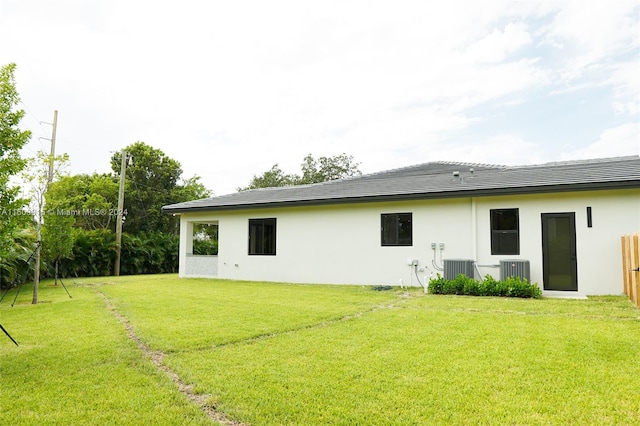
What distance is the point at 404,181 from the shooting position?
1406 cm

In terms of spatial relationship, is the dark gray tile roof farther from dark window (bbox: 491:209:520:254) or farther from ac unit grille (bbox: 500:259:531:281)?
ac unit grille (bbox: 500:259:531:281)

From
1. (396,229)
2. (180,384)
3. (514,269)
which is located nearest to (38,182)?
(180,384)

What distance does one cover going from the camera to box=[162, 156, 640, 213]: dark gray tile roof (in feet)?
31.9

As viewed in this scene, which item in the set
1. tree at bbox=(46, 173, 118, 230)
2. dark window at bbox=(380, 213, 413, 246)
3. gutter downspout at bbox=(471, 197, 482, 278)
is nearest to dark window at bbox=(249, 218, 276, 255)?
dark window at bbox=(380, 213, 413, 246)

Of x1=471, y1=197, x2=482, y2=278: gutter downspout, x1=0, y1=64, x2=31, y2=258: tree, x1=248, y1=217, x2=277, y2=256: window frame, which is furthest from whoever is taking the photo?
x1=248, y1=217, x2=277, y2=256: window frame

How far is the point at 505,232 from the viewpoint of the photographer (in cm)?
1053

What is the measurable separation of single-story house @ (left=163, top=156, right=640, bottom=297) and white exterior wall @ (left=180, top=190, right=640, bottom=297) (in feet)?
0.09

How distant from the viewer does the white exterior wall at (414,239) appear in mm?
9414

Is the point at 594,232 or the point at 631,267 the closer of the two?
the point at 631,267

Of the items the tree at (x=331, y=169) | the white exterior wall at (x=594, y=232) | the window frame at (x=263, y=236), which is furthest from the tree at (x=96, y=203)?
the white exterior wall at (x=594, y=232)

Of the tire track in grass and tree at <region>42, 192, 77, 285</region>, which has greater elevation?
tree at <region>42, 192, 77, 285</region>

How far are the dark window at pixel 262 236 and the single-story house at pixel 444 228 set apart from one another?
4cm

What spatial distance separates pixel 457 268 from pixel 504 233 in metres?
1.54

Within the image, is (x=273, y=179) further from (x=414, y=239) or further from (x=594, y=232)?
(x=594, y=232)
